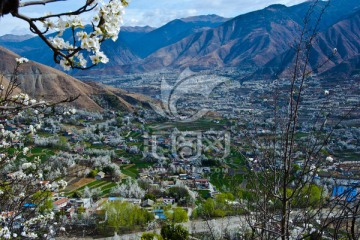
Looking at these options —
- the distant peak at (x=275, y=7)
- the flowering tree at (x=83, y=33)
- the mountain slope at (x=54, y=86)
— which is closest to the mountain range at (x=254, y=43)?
the distant peak at (x=275, y=7)

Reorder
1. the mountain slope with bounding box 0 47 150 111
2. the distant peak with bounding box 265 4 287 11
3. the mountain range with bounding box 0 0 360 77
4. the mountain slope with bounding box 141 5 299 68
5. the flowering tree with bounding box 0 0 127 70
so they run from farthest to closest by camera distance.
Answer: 1. the distant peak with bounding box 265 4 287 11
2. the mountain slope with bounding box 141 5 299 68
3. the mountain range with bounding box 0 0 360 77
4. the mountain slope with bounding box 0 47 150 111
5. the flowering tree with bounding box 0 0 127 70

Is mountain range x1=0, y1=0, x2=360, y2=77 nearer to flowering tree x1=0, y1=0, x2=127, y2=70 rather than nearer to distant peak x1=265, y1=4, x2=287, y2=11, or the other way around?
distant peak x1=265, y1=4, x2=287, y2=11

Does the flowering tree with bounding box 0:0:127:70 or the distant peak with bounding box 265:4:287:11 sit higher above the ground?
the distant peak with bounding box 265:4:287:11

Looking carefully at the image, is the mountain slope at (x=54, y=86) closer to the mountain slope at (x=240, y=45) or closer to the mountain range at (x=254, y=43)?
the mountain range at (x=254, y=43)

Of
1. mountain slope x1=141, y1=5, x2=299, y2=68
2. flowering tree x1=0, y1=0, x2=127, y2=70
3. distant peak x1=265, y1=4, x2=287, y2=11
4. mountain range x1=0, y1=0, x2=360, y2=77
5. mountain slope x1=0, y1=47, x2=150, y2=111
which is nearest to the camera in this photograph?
flowering tree x1=0, y1=0, x2=127, y2=70

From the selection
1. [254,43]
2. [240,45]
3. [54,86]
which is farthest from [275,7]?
[54,86]

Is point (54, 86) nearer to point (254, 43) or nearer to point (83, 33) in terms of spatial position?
point (83, 33)

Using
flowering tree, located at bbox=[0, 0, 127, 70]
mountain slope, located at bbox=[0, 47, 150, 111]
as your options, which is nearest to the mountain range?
mountain slope, located at bbox=[0, 47, 150, 111]

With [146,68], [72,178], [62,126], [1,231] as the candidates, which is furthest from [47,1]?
[146,68]

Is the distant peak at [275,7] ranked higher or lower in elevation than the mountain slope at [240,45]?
higher

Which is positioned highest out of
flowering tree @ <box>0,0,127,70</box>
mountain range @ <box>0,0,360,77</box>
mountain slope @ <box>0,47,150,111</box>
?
mountain range @ <box>0,0,360,77</box>

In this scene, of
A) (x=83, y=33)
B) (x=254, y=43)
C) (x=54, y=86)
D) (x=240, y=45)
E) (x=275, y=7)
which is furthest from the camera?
(x=275, y=7)
